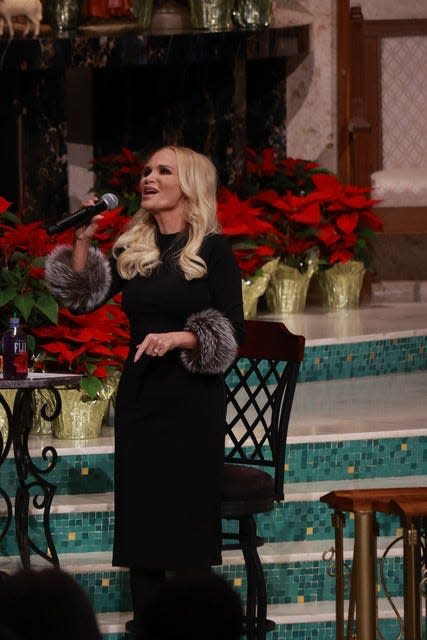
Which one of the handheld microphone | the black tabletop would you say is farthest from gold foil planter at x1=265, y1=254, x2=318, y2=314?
the handheld microphone

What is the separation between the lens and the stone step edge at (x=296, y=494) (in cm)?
466

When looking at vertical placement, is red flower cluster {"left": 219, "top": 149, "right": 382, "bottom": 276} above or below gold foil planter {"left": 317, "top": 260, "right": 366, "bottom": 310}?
above

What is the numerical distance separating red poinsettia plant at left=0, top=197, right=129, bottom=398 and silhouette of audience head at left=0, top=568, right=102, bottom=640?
3538 millimetres

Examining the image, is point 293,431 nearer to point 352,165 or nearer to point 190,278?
point 190,278

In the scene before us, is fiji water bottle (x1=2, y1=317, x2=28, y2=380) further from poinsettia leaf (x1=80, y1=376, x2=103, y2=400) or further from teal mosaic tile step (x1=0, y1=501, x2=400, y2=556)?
poinsettia leaf (x1=80, y1=376, x2=103, y2=400)

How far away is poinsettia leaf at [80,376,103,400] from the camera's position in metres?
5.03

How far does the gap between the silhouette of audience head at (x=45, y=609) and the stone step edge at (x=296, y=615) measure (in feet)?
9.57

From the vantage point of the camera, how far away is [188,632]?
1.42m

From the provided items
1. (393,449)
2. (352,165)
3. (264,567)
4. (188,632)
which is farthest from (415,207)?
(188,632)

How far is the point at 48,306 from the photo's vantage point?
4.99 m

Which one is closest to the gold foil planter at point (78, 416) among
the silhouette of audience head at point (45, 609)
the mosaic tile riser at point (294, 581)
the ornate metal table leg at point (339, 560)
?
the mosaic tile riser at point (294, 581)

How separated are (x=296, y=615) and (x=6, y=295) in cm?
151

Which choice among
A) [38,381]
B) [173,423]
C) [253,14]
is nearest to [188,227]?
[173,423]

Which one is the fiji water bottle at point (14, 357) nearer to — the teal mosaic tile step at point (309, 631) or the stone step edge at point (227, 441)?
the stone step edge at point (227, 441)
